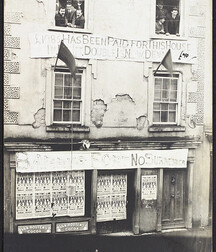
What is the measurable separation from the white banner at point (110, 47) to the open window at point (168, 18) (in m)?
0.12

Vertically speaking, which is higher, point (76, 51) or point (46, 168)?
point (76, 51)

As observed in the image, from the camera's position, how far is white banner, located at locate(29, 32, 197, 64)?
15.4ft

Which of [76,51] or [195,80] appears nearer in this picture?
A: [76,51]

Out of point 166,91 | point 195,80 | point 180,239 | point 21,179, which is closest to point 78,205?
point 21,179

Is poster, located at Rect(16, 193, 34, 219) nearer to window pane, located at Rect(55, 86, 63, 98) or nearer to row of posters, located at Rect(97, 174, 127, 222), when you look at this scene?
row of posters, located at Rect(97, 174, 127, 222)

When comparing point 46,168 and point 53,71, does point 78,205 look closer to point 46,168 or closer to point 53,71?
point 46,168

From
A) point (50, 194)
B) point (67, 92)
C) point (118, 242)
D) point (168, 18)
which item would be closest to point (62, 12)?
point (67, 92)

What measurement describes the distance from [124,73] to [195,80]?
90 centimetres

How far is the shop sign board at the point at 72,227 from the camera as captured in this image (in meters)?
4.81

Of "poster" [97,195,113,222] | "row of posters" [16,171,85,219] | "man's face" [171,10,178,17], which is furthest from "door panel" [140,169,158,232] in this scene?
"man's face" [171,10,178,17]

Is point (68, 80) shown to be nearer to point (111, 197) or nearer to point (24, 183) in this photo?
point (24, 183)

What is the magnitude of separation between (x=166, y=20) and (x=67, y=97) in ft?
4.91

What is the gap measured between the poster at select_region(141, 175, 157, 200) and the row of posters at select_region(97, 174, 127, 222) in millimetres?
220

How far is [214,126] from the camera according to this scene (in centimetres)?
523
